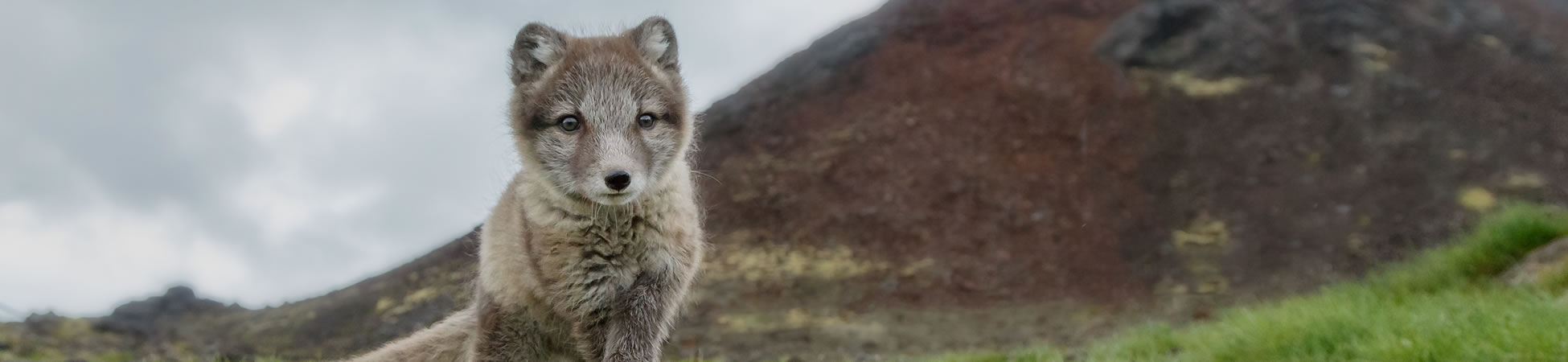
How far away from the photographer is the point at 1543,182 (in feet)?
48.9

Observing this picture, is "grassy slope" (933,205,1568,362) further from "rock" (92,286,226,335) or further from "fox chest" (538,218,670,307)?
"rock" (92,286,226,335)

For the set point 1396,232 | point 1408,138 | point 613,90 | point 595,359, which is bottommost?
point 1396,232

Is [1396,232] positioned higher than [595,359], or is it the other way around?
[595,359]

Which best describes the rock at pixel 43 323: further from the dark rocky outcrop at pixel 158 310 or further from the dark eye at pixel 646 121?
the dark eye at pixel 646 121

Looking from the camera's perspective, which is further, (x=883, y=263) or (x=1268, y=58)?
(x=1268, y=58)

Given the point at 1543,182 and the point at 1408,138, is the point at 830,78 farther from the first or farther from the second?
the point at 1543,182

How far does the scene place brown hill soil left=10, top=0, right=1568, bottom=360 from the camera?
13766 mm

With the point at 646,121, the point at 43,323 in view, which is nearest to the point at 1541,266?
the point at 646,121

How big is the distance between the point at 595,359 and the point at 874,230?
10.7 m

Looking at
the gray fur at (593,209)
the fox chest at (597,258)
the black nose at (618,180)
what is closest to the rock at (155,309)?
the gray fur at (593,209)

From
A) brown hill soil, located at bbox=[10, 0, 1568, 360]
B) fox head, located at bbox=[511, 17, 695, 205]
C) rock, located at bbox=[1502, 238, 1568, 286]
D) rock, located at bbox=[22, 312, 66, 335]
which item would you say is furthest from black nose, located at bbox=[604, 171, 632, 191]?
rock, located at bbox=[22, 312, 66, 335]

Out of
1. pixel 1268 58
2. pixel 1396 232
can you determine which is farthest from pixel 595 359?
pixel 1268 58

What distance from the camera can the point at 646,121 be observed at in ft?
14.0

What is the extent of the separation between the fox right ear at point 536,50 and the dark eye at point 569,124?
290 millimetres
